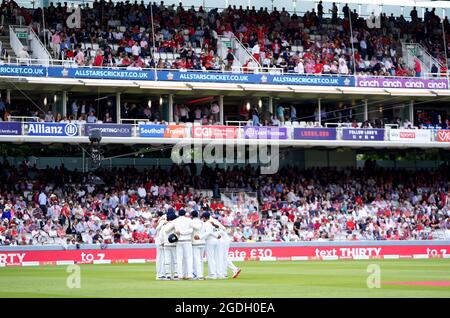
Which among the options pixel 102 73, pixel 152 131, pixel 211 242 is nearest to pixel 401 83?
pixel 152 131

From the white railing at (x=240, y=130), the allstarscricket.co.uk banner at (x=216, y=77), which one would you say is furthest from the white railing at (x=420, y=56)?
the white railing at (x=240, y=130)

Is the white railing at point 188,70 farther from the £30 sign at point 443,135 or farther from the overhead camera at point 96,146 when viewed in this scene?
the overhead camera at point 96,146

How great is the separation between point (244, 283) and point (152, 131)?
24.1m

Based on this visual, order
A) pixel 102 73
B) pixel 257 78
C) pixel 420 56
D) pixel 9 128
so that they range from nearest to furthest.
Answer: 1. pixel 9 128
2. pixel 102 73
3. pixel 257 78
4. pixel 420 56

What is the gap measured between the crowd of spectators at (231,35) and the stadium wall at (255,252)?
40.0 ft

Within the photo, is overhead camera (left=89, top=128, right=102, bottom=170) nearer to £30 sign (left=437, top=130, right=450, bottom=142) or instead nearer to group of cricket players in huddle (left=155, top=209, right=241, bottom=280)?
group of cricket players in huddle (left=155, top=209, right=241, bottom=280)

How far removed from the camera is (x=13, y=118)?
47250 mm

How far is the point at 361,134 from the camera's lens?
52.4m

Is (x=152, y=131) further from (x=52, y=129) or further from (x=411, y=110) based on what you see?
(x=411, y=110)

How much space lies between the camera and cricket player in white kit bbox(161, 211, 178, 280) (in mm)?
25891
